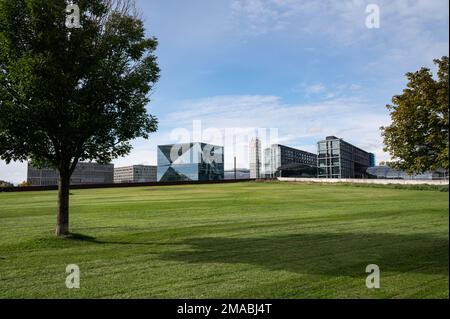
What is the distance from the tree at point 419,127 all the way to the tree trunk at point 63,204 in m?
13.2

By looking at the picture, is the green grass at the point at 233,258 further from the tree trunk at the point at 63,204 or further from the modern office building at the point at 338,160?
the modern office building at the point at 338,160

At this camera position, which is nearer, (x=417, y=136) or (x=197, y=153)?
(x=417, y=136)

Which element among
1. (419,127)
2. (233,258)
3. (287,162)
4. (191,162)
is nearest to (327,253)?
(233,258)

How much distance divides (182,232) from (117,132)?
18.7 ft

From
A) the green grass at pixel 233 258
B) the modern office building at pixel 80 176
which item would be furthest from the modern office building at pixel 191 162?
the green grass at pixel 233 258

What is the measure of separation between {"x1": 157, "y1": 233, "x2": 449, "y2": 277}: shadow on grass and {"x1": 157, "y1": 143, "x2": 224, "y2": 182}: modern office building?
142932 millimetres

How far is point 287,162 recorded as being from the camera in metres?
131

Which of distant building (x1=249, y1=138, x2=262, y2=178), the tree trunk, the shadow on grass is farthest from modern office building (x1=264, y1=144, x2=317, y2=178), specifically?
the tree trunk

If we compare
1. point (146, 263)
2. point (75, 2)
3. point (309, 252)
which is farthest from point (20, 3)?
point (309, 252)

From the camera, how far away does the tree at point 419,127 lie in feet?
32.4

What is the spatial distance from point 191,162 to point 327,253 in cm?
14952

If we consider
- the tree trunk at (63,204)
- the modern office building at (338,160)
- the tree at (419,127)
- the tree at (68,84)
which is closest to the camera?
the tree at (419,127)

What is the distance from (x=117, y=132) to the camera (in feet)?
49.6
